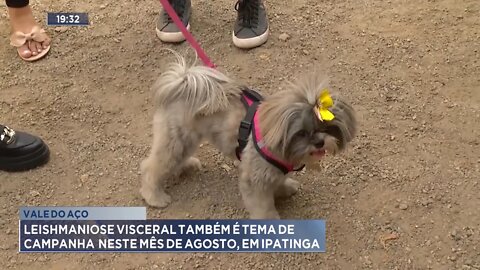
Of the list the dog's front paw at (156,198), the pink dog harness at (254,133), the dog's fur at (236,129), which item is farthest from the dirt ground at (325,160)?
the pink dog harness at (254,133)

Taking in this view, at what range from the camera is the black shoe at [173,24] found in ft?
11.5

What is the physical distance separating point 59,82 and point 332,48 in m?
1.54

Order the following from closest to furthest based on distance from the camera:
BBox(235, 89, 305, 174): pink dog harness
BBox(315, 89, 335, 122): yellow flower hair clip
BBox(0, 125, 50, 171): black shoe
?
BBox(315, 89, 335, 122): yellow flower hair clip
BBox(235, 89, 305, 174): pink dog harness
BBox(0, 125, 50, 171): black shoe

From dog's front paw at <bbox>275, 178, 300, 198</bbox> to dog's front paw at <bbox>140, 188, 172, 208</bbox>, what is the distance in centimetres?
50

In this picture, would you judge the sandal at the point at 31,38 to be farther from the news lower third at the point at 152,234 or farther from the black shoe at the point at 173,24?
the news lower third at the point at 152,234

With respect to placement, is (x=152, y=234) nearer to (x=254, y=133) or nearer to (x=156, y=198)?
(x=156, y=198)

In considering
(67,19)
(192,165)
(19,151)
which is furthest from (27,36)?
(192,165)

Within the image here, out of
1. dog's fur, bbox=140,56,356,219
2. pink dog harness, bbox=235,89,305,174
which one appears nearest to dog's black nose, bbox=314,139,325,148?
dog's fur, bbox=140,56,356,219

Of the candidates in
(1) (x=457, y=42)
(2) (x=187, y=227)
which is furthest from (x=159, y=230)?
(1) (x=457, y=42)

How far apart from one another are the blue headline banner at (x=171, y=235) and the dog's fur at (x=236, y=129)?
91 mm

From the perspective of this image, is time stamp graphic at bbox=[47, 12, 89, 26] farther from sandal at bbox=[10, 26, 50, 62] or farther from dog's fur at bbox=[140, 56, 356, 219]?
dog's fur at bbox=[140, 56, 356, 219]

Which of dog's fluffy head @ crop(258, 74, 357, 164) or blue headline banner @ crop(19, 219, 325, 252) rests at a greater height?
dog's fluffy head @ crop(258, 74, 357, 164)

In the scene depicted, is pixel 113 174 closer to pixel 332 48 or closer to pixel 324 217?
pixel 324 217

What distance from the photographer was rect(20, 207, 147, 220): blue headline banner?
105 inches
